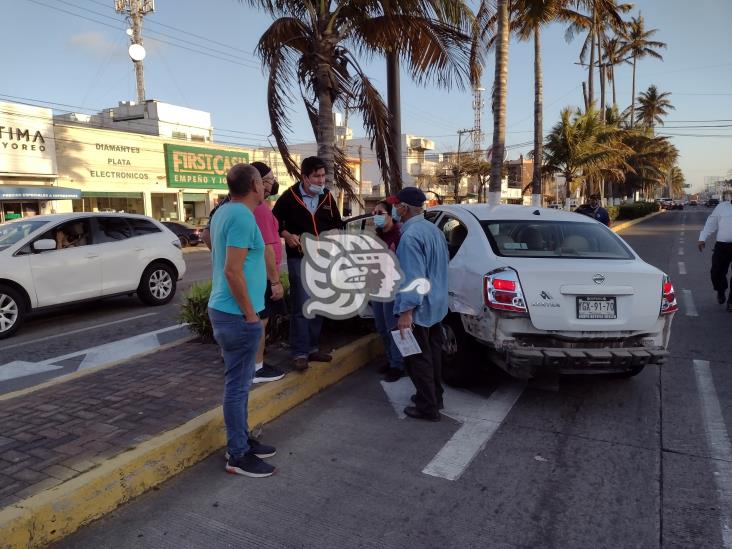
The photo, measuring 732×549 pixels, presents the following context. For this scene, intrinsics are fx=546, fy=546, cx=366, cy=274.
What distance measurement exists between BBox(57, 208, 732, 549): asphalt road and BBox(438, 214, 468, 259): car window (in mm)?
1332

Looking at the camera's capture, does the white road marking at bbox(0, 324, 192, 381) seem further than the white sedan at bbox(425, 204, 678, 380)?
Yes

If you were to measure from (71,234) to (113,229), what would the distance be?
2.41ft

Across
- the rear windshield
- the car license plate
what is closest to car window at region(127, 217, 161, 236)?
the rear windshield

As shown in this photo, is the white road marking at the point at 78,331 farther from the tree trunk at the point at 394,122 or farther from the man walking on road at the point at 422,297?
the man walking on road at the point at 422,297

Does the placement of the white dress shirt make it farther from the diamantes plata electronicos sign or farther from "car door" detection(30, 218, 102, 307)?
the diamantes plata electronicos sign

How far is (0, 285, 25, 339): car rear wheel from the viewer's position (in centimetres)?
696

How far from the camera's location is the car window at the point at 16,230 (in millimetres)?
7361

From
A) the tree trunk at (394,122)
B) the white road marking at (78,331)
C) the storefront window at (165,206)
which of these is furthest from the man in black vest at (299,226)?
the storefront window at (165,206)

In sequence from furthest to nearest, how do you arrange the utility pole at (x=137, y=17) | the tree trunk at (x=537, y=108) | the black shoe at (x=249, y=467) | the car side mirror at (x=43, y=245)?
1. the utility pole at (x=137, y=17)
2. the tree trunk at (x=537, y=108)
3. the car side mirror at (x=43, y=245)
4. the black shoe at (x=249, y=467)

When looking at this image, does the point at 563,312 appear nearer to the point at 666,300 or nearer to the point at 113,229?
the point at 666,300

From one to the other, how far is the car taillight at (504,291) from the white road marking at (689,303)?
17.3 feet

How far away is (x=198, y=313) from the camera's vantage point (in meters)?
5.81

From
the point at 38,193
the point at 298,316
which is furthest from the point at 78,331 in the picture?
the point at 38,193

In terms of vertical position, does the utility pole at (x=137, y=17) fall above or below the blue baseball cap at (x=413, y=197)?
above
